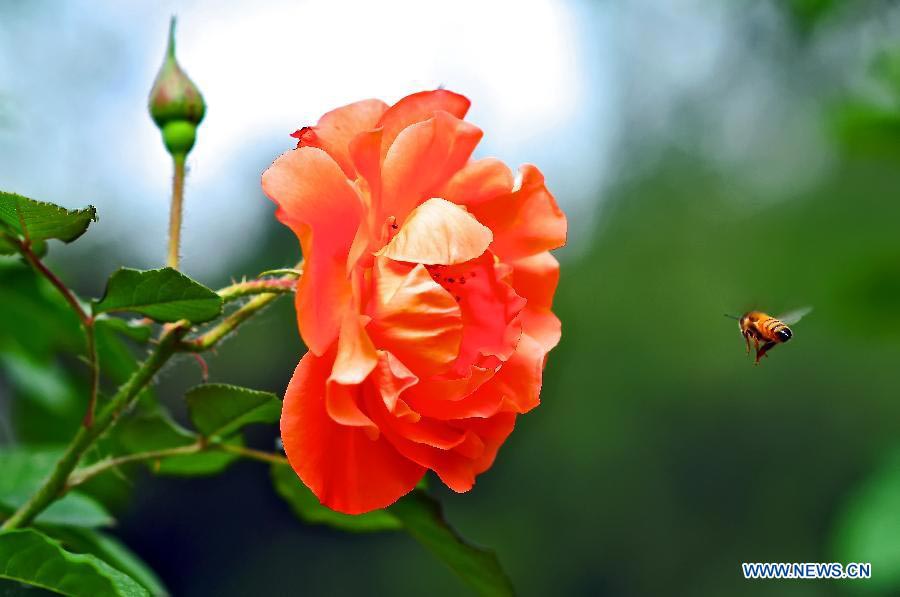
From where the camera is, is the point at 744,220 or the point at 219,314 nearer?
the point at 219,314

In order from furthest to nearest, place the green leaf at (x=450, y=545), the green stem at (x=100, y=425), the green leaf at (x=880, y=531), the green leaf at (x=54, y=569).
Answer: the green leaf at (x=880, y=531), the green leaf at (x=450, y=545), the green stem at (x=100, y=425), the green leaf at (x=54, y=569)

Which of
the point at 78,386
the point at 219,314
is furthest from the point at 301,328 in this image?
the point at 78,386

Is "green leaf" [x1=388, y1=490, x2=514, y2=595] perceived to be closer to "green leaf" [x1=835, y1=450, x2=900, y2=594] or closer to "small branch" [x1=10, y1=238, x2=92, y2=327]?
"small branch" [x1=10, y1=238, x2=92, y2=327]

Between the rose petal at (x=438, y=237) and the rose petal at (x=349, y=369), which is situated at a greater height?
the rose petal at (x=438, y=237)

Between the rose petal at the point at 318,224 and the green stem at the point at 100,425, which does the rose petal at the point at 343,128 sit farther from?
the green stem at the point at 100,425

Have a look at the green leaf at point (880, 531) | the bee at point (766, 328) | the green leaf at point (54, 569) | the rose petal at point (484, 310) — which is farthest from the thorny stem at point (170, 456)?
the green leaf at point (880, 531)

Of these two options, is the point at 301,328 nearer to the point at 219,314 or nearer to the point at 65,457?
the point at 219,314

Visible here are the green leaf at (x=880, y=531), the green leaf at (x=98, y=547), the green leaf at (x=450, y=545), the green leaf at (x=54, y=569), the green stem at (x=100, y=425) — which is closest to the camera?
the green leaf at (x=54, y=569)
